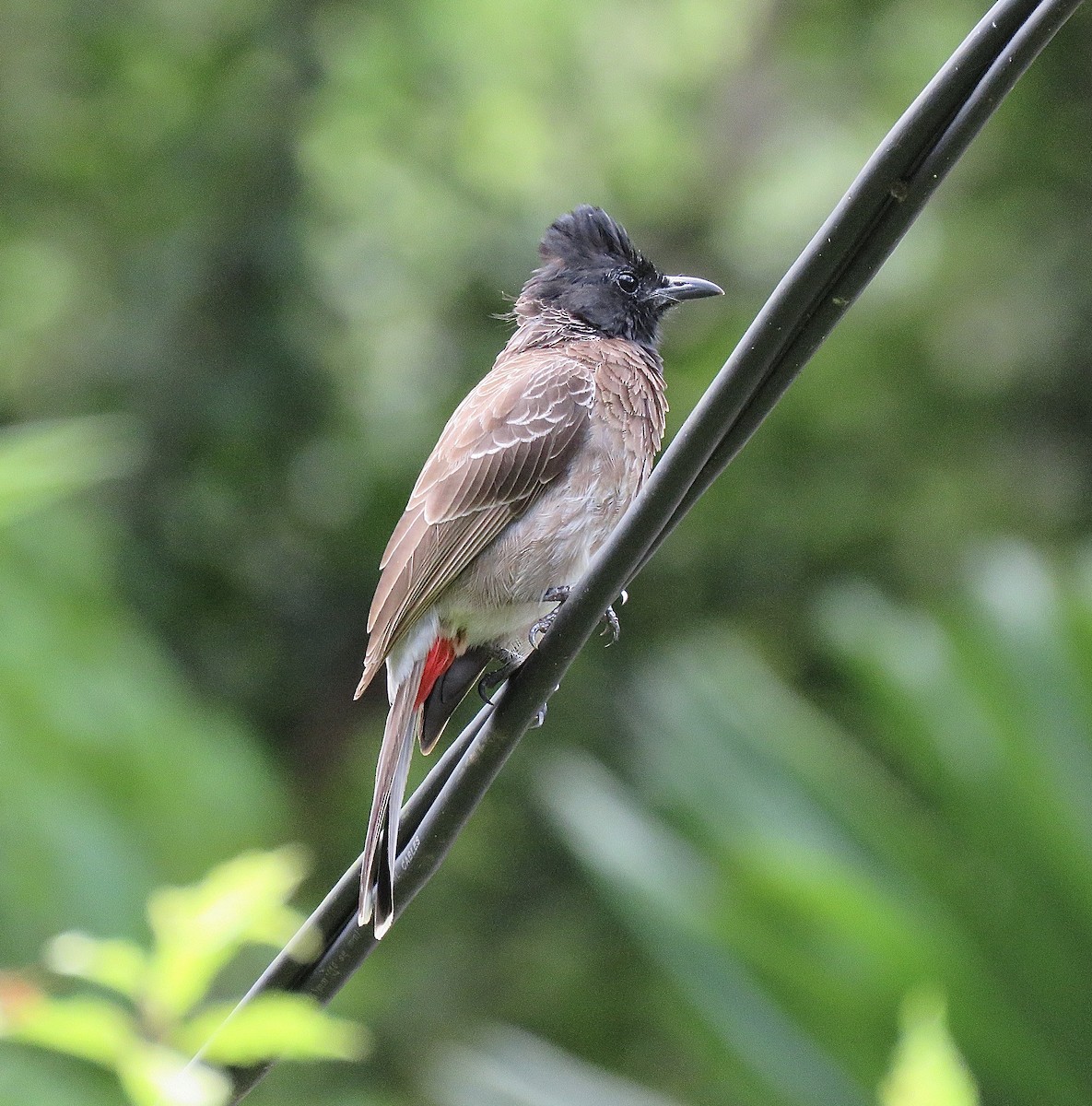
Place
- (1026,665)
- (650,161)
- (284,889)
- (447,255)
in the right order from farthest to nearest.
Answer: (650,161) → (447,255) → (1026,665) → (284,889)

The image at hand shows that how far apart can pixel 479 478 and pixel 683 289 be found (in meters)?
0.78

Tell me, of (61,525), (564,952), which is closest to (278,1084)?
(564,952)

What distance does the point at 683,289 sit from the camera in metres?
3.45

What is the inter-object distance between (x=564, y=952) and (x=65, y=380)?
358 cm

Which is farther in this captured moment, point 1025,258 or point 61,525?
point 1025,258

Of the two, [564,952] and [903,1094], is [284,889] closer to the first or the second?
[903,1094]

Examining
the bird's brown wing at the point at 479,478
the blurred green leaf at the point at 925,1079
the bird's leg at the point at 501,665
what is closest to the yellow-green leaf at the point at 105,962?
the blurred green leaf at the point at 925,1079

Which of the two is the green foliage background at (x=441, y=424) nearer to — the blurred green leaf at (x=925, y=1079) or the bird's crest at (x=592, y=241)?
the bird's crest at (x=592, y=241)

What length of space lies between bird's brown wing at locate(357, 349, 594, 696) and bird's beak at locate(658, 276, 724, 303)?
0.40 m

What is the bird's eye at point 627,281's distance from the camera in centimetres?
354

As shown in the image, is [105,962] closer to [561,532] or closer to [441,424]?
[561,532]

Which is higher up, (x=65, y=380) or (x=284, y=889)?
(x=65, y=380)

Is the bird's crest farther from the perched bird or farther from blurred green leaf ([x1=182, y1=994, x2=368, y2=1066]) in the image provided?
blurred green leaf ([x1=182, y1=994, x2=368, y2=1066])

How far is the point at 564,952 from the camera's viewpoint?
7.32 m
